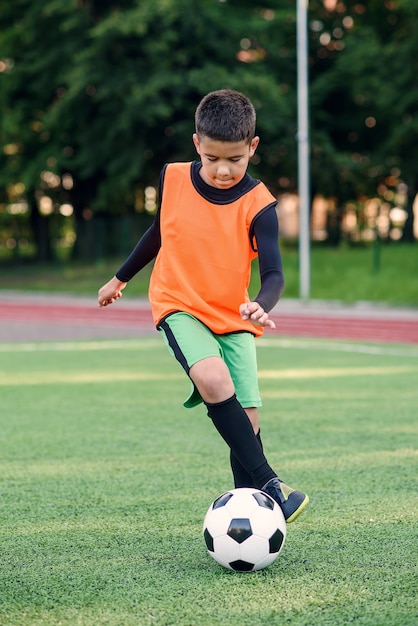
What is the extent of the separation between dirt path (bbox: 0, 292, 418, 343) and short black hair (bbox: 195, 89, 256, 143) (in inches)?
415

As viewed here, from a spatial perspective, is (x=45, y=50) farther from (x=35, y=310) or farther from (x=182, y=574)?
(x=182, y=574)

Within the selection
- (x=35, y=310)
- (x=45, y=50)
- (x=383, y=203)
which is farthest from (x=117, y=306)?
(x=383, y=203)

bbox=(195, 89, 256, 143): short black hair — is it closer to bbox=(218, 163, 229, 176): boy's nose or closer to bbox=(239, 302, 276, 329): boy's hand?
bbox=(218, 163, 229, 176): boy's nose

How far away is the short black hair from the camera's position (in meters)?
3.55

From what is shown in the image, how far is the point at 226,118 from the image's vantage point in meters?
3.56

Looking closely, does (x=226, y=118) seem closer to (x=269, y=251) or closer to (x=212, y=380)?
(x=269, y=251)

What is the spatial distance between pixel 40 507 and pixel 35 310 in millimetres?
16309

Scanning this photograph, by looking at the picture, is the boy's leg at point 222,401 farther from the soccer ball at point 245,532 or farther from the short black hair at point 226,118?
the short black hair at point 226,118

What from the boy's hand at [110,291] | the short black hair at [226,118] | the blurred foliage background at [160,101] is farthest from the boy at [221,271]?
the blurred foliage background at [160,101]

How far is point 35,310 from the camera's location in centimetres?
2045

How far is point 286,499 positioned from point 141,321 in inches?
540

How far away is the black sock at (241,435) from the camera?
3670 mm

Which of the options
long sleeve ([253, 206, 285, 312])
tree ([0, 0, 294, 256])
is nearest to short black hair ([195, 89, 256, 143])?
long sleeve ([253, 206, 285, 312])

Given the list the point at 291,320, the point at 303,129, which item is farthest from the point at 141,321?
the point at 303,129
